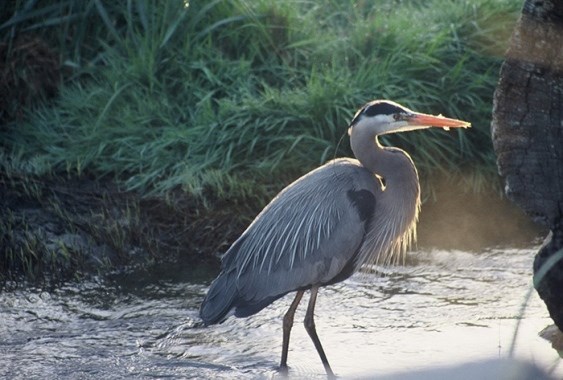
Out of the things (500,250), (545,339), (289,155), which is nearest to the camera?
(545,339)

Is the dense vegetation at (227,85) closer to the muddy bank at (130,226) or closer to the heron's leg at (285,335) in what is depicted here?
the muddy bank at (130,226)

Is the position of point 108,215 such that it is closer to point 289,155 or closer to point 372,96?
point 289,155

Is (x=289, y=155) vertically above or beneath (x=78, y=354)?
above

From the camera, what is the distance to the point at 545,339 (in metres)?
5.28

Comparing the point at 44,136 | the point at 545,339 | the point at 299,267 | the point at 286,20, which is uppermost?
the point at 286,20

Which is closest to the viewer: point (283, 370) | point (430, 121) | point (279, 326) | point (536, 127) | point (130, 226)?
point (536, 127)

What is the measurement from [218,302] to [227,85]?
270cm

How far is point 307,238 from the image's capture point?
548cm

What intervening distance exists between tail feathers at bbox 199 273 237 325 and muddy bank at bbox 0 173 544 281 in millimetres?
1292

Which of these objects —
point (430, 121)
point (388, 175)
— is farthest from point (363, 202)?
point (430, 121)

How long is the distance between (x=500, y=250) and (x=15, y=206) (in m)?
2.81

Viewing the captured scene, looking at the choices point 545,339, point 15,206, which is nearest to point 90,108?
point 15,206

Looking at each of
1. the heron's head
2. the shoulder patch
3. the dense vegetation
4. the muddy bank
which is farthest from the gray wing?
the dense vegetation

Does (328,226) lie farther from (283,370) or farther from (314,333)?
(283,370)
